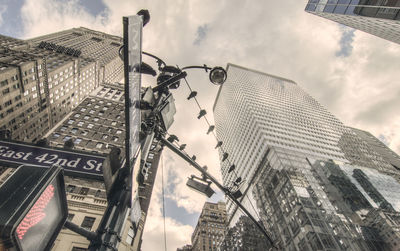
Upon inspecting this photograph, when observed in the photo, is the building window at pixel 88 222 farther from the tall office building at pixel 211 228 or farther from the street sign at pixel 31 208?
the tall office building at pixel 211 228

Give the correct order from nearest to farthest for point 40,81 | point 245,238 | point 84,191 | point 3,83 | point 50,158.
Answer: point 50,158 < point 84,191 < point 3,83 < point 245,238 < point 40,81

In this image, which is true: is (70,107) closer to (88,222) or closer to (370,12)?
(88,222)

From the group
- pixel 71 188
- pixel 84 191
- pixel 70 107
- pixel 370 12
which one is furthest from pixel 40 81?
pixel 370 12

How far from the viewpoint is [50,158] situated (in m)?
3.27

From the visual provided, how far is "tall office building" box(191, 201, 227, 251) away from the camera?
300 feet

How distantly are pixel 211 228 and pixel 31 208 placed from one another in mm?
107241

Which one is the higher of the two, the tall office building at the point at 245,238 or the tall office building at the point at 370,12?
the tall office building at the point at 370,12

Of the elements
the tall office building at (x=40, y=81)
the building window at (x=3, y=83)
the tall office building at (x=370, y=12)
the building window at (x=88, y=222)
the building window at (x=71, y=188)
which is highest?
the tall office building at (x=40, y=81)

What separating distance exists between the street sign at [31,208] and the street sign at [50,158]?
1352 mm

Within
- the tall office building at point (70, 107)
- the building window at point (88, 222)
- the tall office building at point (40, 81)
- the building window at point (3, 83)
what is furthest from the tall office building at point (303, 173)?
the tall office building at point (40, 81)

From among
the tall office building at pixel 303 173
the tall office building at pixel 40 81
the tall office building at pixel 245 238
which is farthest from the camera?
the tall office building at pixel 40 81

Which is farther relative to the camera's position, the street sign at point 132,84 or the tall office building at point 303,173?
the tall office building at point 303,173

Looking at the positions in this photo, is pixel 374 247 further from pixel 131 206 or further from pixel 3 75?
pixel 3 75

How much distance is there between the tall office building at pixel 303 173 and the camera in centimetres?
3841
